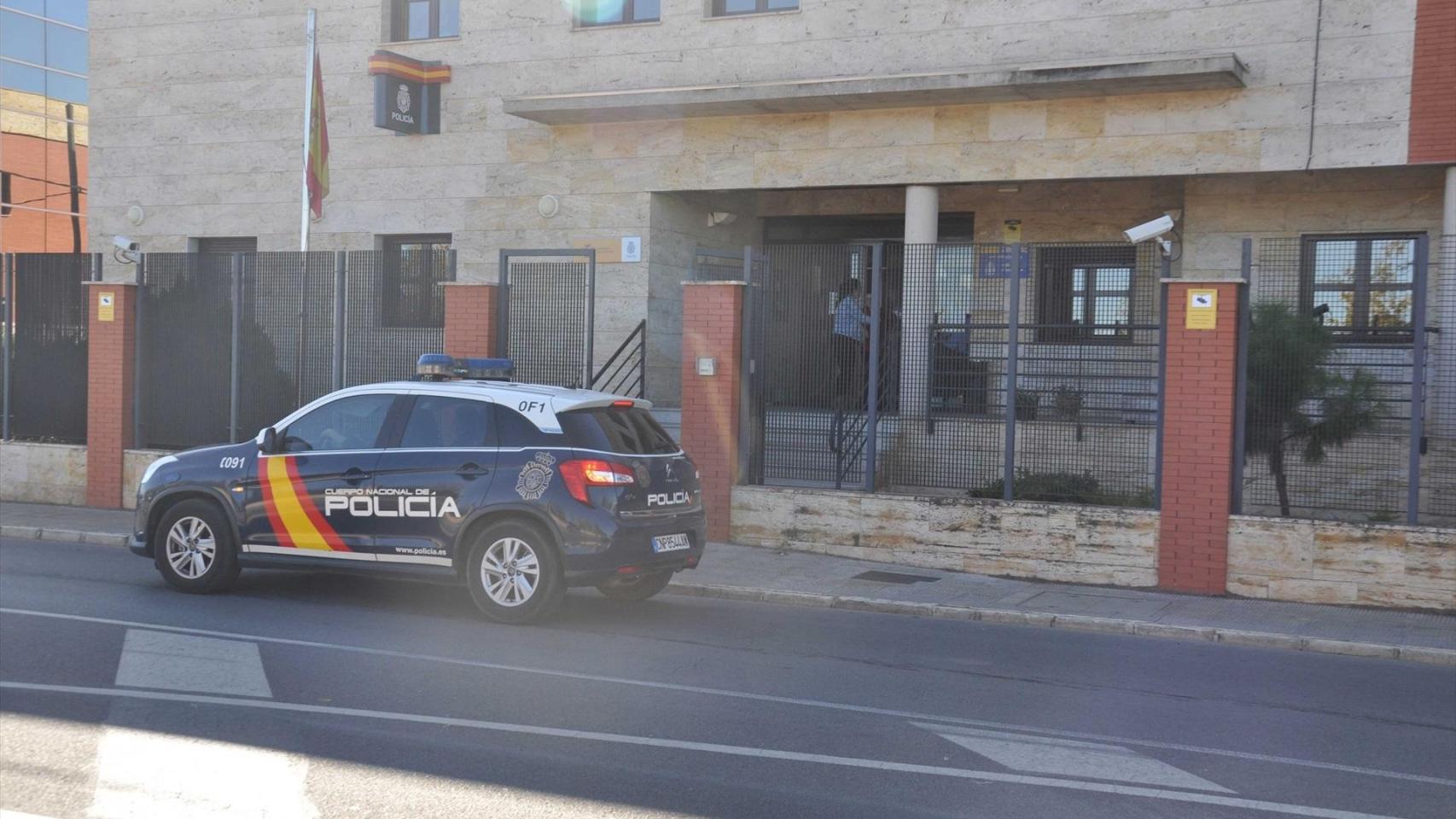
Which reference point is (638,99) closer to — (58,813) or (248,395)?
(248,395)

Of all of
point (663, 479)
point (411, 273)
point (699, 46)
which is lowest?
point (663, 479)

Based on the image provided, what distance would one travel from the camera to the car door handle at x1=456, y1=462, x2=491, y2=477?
10195mm

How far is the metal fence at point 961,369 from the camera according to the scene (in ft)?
44.2

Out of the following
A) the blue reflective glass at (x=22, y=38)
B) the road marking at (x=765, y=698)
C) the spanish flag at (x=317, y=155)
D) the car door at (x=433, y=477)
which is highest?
Answer: the blue reflective glass at (x=22, y=38)

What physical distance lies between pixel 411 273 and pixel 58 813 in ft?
38.3

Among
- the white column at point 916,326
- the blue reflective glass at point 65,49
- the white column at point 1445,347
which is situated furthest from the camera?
the blue reflective glass at point 65,49

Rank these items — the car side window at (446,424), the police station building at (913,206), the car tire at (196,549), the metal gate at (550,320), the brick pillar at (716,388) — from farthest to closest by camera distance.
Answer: the metal gate at (550,320)
the brick pillar at (716,388)
the police station building at (913,206)
the car tire at (196,549)
the car side window at (446,424)

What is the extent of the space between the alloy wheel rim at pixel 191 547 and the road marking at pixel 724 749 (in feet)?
11.3

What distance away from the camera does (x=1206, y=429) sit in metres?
12.8

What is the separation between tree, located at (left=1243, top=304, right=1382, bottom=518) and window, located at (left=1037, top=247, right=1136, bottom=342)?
1289 mm

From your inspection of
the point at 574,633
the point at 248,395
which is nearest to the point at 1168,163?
the point at 574,633

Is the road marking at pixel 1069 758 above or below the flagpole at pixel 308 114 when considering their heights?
below

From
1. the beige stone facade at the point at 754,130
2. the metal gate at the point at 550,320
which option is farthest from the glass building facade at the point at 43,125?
the metal gate at the point at 550,320

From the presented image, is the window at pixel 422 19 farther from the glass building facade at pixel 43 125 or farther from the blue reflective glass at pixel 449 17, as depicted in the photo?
the glass building facade at pixel 43 125
